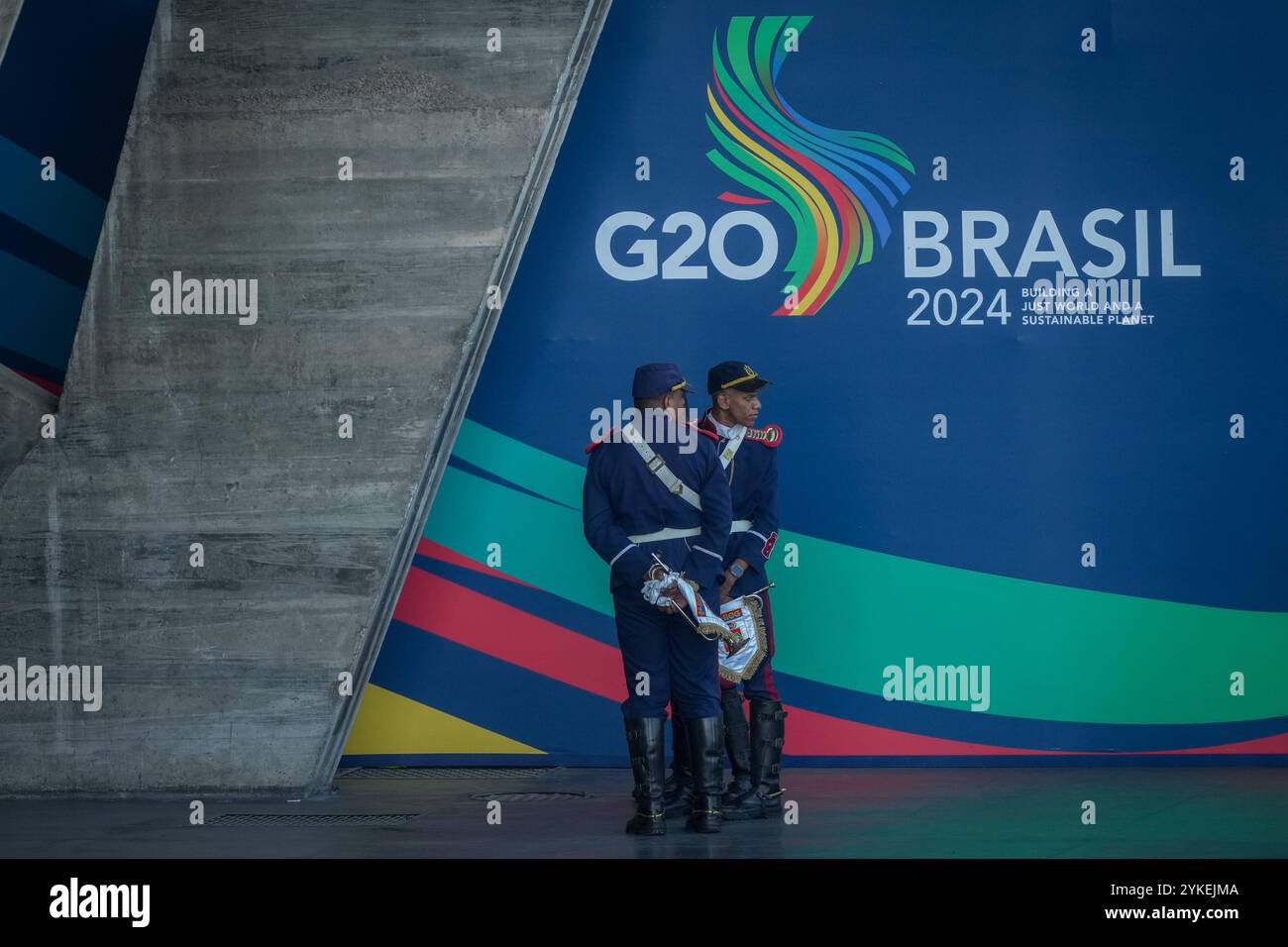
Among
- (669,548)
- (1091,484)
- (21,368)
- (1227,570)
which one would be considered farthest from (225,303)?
(1227,570)

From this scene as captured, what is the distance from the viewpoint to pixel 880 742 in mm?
8391

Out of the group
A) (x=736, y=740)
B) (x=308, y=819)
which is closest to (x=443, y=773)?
(x=308, y=819)

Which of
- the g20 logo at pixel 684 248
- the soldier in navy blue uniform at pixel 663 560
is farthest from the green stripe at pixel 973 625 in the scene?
the soldier in navy blue uniform at pixel 663 560

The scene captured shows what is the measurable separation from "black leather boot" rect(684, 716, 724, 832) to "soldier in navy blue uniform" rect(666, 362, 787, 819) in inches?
17.1

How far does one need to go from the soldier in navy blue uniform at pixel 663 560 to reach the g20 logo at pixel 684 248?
1.67 metres

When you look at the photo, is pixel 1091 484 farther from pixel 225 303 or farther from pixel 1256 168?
pixel 225 303

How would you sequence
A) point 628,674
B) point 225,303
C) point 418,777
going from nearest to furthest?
point 628,674 < point 225,303 < point 418,777

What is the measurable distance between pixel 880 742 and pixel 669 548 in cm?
226

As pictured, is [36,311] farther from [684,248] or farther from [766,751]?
[766,751]

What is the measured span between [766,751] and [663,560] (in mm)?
1120

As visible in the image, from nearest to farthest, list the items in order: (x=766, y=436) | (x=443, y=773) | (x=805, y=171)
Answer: (x=766, y=436), (x=443, y=773), (x=805, y=171)

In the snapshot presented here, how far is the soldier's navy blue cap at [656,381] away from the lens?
6859 millimetres

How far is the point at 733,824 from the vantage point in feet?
22.6

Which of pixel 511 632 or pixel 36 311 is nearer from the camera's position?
pixel 511 632
